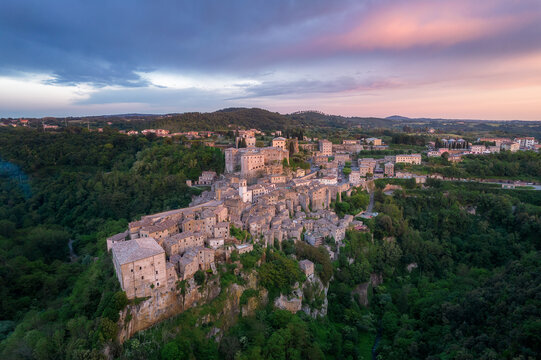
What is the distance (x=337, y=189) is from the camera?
3897cm

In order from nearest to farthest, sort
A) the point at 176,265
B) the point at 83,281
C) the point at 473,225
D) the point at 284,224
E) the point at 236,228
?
the point at 176,265 < the point at 83,281 < the point at 236,228 < the point at 284,224 < the point at 473,225

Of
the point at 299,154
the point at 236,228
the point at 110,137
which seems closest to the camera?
the point at 236,228

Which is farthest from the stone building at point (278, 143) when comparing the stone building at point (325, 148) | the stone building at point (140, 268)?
the stone building at point (140, 268)

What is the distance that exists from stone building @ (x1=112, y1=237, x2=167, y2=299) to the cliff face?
0.63 meters

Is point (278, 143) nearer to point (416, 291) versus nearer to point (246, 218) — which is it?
point (246, 218)

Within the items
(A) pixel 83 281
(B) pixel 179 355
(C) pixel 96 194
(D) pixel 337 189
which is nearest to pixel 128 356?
(B) pixel 179 355

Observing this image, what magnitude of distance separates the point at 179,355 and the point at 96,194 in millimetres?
34228

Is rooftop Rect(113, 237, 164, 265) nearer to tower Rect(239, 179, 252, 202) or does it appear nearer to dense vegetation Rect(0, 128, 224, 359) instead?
dense vegetation Rect(0, 128, 224, 359)

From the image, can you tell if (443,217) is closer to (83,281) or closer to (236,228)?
(236,228)

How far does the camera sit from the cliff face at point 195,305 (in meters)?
18.1

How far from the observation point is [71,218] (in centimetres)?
4184

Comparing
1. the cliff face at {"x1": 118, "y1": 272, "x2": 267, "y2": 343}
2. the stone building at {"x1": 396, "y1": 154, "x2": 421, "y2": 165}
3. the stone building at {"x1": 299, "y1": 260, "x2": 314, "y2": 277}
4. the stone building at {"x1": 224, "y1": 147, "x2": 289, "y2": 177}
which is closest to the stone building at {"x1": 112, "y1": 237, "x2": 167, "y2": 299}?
the cliff face at {"x1": 118, "y1": 272, "x2": 267, "y2": 343}

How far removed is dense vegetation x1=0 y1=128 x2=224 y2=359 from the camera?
60.6 feet

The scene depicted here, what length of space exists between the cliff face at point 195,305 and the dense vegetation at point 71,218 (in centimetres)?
110
